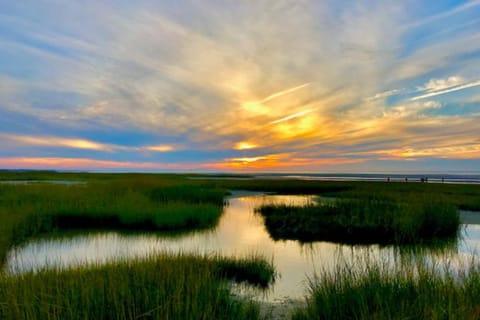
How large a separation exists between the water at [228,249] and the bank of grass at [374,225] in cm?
88

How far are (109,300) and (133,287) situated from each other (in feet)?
1.78

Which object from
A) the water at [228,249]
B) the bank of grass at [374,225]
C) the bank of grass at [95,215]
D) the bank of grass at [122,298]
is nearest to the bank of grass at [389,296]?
the bank of grass at [122,298]

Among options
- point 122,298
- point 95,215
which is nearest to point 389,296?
point 122,298

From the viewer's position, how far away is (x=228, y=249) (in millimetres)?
12516

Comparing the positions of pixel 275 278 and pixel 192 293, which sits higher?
pixel 192 293

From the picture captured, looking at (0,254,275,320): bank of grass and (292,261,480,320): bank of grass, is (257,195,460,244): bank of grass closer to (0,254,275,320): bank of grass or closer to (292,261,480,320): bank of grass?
(292,261,480,320): bank of grass

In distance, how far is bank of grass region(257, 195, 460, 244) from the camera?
46.6 ft

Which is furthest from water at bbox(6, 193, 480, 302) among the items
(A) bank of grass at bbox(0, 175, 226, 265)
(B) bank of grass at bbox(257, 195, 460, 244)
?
(A) bank of grass at bbox(0, 175, 226, 265)

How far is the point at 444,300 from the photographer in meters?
4.88

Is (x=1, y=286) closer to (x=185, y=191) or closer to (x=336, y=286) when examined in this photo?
(x=336, y=286)

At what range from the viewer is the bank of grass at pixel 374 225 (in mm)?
14203

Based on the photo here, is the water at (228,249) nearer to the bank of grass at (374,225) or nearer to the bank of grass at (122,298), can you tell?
the bank of grass at (374,225)

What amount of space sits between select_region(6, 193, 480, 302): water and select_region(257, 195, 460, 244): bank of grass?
0.88m

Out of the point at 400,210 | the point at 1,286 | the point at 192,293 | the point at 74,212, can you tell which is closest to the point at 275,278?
the point at 192,293
